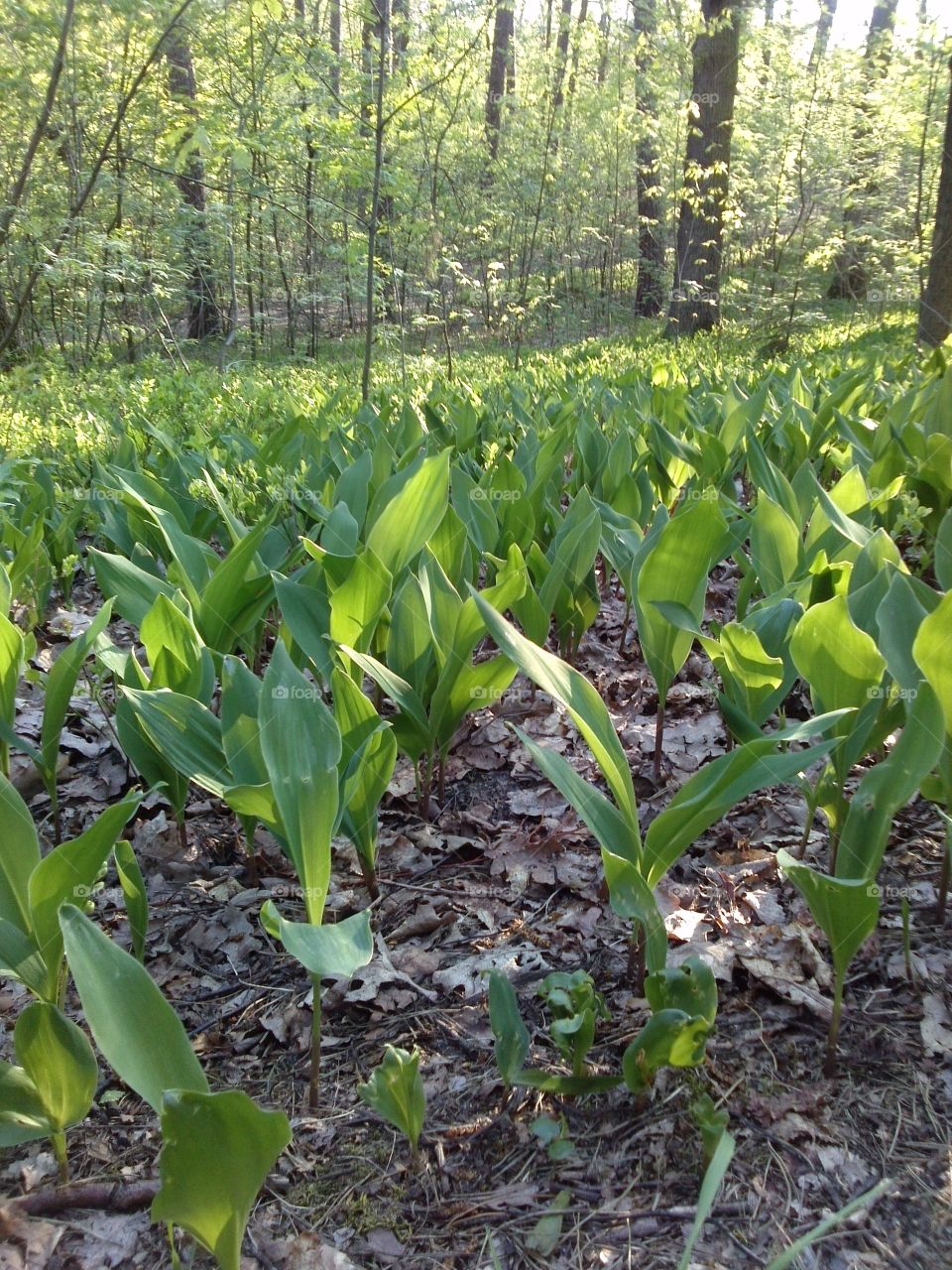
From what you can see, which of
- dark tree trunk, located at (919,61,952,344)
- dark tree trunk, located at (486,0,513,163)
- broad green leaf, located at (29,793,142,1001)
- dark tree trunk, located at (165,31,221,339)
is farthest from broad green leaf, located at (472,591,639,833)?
dark tree trunk, located at (486,0,513,163)

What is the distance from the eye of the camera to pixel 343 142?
733cm

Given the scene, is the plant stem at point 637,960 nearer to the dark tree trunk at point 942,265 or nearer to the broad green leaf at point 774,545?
the broad green leaf at point 774,545

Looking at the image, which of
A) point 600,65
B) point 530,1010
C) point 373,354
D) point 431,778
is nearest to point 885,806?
point 530,1010

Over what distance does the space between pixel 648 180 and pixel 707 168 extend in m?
4.70

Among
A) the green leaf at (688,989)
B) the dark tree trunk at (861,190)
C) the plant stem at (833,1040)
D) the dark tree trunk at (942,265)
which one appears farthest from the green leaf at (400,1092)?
the dark tree trunk at (861,190)

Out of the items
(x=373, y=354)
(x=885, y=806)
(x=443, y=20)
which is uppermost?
(x=443, y=20)

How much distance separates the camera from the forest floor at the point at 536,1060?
1.10 m

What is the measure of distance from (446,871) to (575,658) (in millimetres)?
1023

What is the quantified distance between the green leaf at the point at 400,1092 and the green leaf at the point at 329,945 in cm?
16

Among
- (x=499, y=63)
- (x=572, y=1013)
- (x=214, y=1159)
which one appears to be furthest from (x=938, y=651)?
(x=499, y=63)

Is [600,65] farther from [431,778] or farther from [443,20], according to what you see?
[431,778]

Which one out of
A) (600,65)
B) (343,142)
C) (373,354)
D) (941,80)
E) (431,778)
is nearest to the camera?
(431,778)

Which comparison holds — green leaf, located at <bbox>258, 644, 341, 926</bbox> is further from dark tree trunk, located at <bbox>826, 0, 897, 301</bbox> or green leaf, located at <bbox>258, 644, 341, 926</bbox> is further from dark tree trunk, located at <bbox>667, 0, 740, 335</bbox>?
dark tree trunk, located at <bbox>826, 0, 897, 301</bbox>

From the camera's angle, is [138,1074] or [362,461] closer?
[138,1074]
